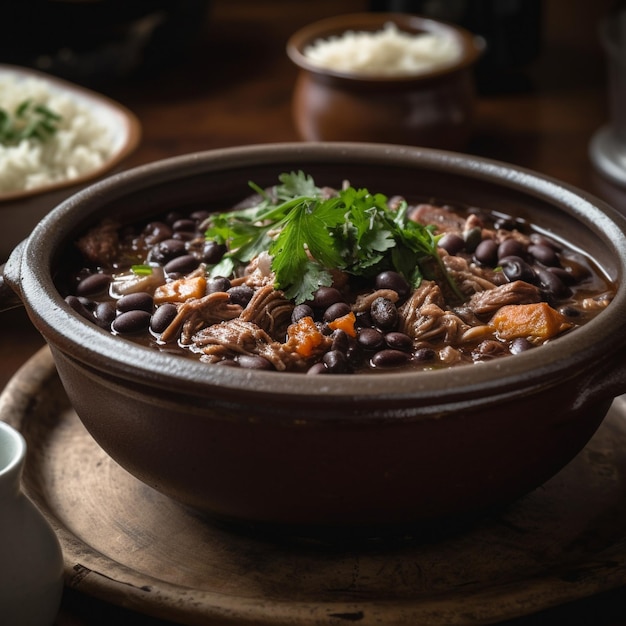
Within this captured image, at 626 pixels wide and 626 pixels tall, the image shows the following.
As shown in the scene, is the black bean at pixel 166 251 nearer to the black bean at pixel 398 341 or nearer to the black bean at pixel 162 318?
the black bean at pixel 162 318

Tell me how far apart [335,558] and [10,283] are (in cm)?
109

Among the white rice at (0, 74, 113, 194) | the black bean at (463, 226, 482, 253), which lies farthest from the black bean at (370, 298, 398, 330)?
the white rice at (0, 74, 113, 194)

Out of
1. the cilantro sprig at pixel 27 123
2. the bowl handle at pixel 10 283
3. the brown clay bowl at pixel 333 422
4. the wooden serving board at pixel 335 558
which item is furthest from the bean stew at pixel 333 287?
the cilantro sprig at pixel 27 123

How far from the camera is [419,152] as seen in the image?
11.2 ft

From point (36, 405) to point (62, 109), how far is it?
8.25 ft

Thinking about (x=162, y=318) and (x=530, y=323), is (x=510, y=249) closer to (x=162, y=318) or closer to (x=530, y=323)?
(x=530, y=323)

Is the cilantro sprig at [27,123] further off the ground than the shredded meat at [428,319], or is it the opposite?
the shredded meat at [428,319]

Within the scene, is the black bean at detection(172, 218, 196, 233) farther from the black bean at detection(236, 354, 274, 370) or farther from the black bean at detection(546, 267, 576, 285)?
the black bean at detection(546, 267, 576, 285)

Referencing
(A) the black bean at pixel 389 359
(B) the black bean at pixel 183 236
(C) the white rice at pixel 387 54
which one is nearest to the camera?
(A) the black bean at pixel 389 359

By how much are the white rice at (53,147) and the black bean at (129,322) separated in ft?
6.28

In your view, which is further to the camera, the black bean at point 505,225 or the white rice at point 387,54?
the white rice at point 387,54

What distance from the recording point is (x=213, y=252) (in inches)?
123

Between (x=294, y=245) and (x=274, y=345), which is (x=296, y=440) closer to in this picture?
(x=274, y=345)

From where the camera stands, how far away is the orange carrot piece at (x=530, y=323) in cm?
269
